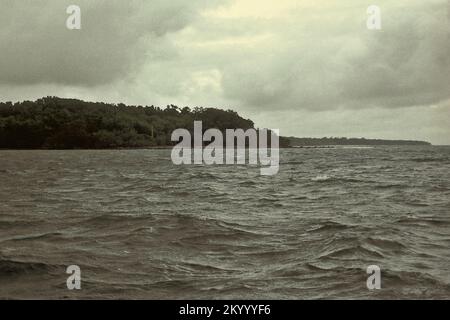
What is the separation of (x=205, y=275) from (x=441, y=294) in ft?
15.9

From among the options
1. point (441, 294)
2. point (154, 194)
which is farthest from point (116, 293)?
point (154, 194)

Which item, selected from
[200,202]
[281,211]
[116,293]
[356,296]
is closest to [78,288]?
[116,293]

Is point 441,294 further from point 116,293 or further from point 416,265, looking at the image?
point 116,293

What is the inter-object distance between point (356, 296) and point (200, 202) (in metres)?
16.9

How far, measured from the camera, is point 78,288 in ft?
36.2

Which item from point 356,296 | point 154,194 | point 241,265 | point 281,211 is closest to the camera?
point 356,296

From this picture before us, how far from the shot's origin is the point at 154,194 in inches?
1222

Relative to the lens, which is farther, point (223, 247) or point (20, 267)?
point (223, 247)

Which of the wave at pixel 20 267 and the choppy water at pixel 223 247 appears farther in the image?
the wave at pixel 20 267

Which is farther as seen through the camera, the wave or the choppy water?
the wave
